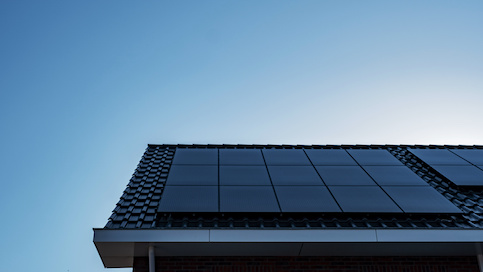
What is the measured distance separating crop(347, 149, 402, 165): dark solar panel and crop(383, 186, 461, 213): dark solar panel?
1793 mm

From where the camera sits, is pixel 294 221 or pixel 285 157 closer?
pixel 294 221

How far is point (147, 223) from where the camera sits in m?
6.77

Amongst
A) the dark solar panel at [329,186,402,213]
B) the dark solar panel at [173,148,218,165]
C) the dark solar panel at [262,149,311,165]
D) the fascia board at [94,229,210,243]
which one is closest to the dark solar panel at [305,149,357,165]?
the dark solar panel at [262,149,311,165]

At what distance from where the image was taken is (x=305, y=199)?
7.64 meters

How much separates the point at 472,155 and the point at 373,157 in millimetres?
2639

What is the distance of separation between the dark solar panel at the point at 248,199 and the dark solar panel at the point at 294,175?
21.4 inches

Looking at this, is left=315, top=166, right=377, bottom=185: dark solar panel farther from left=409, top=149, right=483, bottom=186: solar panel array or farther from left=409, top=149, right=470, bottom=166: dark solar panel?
left=409, top=149, right=470, bottom=166: dark solar panel

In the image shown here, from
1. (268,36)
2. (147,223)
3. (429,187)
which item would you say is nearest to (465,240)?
(429,187)

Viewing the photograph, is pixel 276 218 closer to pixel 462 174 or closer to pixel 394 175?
pixel 394 175

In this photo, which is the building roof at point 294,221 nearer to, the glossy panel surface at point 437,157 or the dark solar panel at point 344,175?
the dark solar panel at point 344,175

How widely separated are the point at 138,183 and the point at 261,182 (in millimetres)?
2506

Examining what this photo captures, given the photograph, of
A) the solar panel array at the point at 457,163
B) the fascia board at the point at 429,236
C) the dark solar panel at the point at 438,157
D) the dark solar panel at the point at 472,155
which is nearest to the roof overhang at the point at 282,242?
the fascia board at the point at 429,236

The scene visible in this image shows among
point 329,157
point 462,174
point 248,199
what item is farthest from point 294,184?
point 462,174

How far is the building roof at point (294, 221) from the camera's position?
6.19 metres
